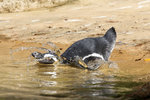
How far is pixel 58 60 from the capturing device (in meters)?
5.18

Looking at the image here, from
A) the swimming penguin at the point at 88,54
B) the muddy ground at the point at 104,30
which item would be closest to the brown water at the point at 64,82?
the swimming penguin at the point at 88,54

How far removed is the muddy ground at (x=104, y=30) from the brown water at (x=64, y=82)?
611 millimetres

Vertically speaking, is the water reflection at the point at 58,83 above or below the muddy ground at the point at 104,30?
above

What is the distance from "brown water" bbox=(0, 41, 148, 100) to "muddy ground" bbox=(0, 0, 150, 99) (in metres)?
0.61

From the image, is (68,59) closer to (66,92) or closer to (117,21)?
(66,92)

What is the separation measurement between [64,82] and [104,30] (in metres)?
5.41

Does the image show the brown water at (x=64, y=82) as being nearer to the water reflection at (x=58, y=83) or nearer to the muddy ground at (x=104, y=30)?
the water reflection at (x=58, y=83)

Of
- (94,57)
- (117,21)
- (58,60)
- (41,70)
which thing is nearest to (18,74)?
(41,70)

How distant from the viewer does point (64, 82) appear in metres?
3.71

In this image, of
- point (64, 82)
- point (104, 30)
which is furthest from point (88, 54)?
point (104, 30)

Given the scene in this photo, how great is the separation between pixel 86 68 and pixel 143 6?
24.4ft

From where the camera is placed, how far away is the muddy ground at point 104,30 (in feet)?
20.2

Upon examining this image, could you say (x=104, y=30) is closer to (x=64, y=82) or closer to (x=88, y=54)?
(x=88, y=54)

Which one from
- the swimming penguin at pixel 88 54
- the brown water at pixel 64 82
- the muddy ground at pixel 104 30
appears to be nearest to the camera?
the brown water at pixel 64 82
